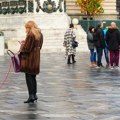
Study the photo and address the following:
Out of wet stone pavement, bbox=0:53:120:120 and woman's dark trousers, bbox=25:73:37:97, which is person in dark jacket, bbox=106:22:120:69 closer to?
wet stone pavement, bbox=0:53:120:120

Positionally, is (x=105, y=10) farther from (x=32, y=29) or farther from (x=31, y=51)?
(x=31, y=51)

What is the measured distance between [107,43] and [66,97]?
10026mm

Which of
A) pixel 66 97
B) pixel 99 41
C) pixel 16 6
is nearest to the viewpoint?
pixel 66 97

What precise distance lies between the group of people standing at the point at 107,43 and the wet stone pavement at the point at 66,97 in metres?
2.17

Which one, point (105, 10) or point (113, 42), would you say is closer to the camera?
point (113, 42)

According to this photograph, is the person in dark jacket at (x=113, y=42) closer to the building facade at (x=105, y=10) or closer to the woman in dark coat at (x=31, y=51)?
the woman in dark coat at (x=31, y=51)

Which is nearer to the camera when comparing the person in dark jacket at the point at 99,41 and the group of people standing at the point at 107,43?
the group of people standing at the point at 107,43

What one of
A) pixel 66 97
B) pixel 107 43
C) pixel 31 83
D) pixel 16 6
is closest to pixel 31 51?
pixel 31 83

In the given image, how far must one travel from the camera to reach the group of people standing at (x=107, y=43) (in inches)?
955

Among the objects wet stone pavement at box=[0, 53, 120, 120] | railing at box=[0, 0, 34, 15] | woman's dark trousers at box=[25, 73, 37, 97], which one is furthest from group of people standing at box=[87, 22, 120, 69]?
railing at box=[0, 0, 34, 15]

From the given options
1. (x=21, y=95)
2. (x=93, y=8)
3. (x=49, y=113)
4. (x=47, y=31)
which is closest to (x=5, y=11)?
(x=47, y=31)

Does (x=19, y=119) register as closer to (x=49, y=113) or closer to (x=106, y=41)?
(x=49, y=113)

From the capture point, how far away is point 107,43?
2472cm

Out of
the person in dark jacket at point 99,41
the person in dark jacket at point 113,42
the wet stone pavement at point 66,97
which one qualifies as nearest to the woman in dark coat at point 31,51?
the wet stone pavement at point 66,97
